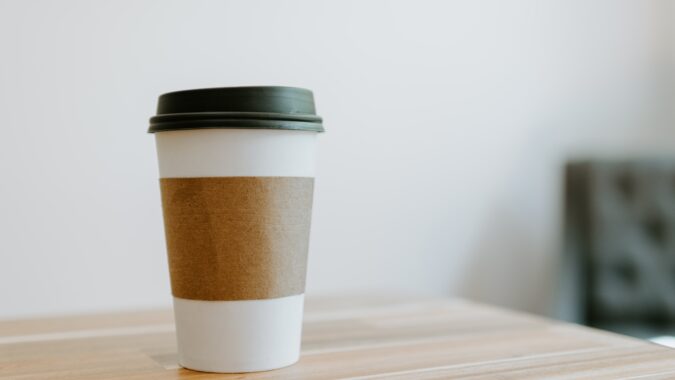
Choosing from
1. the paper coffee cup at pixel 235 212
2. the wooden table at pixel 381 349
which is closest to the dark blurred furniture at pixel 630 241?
the wooden table at pixel 381 349

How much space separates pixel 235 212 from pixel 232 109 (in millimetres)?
74

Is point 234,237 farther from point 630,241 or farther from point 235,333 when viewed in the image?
point 630,241

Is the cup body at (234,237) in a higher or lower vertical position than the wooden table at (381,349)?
higher

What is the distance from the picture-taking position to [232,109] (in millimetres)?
560

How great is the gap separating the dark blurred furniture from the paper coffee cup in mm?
1228

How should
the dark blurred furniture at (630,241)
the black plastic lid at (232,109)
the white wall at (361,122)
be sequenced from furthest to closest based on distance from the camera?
the dark blurred furniture at (630,241) → the white wall at (361,122) → the black plastic lid at (232,109)

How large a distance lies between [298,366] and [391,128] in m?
1.19

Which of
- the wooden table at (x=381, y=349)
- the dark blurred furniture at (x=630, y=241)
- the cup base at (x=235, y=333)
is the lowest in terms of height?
the dark blurred furniture at (x=630, y=241)

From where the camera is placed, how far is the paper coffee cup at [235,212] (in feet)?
1.85

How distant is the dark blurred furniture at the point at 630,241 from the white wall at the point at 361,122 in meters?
0.11

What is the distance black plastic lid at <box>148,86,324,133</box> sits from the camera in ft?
1.83

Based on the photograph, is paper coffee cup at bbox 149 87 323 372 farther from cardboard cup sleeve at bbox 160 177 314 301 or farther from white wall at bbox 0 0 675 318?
white wall at bbox 0 0 675 318

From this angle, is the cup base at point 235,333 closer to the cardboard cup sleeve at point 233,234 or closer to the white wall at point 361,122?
the cardboard cup sleeve at point 233,234

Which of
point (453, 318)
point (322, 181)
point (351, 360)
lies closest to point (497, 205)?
point (322, 181)
